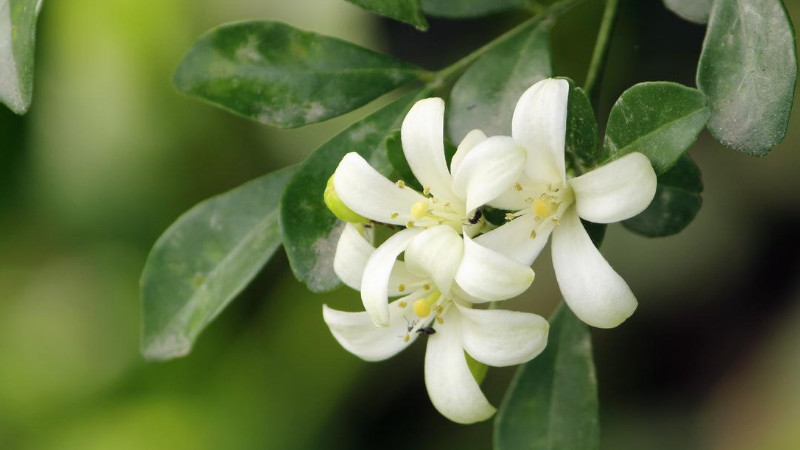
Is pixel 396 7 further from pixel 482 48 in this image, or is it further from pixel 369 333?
pixel 369 333

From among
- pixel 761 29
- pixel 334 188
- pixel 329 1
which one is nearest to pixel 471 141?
pixel 334 188

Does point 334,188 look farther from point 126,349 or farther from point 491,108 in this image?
point 126,349

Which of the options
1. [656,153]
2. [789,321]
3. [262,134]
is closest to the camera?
[656,153]

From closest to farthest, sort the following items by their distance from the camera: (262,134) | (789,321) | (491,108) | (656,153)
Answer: (656,153) < (491,108) < (789,321) < (262,134)

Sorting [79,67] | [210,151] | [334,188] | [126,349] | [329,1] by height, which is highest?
[334,188]

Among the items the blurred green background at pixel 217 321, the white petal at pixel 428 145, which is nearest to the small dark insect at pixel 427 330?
the white petal at pixel 428 145

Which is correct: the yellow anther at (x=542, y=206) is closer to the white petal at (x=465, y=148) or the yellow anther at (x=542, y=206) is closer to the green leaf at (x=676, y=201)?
the white petal at (x=465, y=148)
